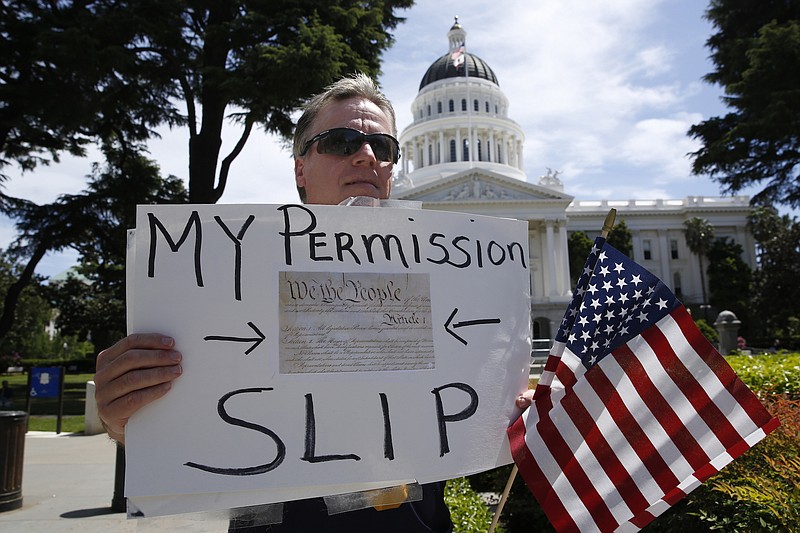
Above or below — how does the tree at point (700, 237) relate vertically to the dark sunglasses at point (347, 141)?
above

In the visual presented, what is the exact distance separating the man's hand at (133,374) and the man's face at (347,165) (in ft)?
2.22

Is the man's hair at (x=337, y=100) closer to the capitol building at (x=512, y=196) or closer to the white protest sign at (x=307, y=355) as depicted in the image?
the white protest sign at (x=307, y=355)

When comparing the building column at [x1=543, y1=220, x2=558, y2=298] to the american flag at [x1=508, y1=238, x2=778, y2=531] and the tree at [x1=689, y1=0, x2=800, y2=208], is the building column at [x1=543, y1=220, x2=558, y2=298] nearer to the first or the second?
the tree at [x1=689, y1=0, x2=800, y2=208]

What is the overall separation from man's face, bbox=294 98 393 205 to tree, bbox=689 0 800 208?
19.9 m

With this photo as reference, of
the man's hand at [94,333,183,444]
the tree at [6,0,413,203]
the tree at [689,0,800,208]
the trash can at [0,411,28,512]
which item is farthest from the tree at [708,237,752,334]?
the man's hand at [94,333,183,444]

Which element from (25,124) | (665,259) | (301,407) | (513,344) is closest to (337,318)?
(301,407)

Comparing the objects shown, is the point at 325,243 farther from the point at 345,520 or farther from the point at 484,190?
the point at 484,190

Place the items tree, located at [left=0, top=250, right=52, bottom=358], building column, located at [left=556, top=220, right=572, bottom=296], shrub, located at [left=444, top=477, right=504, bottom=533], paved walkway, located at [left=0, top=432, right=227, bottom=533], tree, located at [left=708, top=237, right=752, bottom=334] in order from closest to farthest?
1. shrub, located at [left=444, top=477, right=504, bottom=533]
2. paved walkway, located at [left=0, top=432, right=227, bottom=533]
3. tree, located at [left=0, top=250, right=52, bottom=358]
4. tree, located at [left=708, top=237, right=752, bottom=334]
5. building column, located at [left=556, top=220, right=572, bottom=296]

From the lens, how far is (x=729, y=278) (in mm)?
58406

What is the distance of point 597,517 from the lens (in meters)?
1.74

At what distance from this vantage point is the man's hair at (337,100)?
1.89m

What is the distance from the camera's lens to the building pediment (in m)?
55.8

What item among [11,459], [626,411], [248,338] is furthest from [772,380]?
[11,459]

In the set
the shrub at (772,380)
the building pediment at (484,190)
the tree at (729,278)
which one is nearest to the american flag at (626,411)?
the shrub at (772,380)
